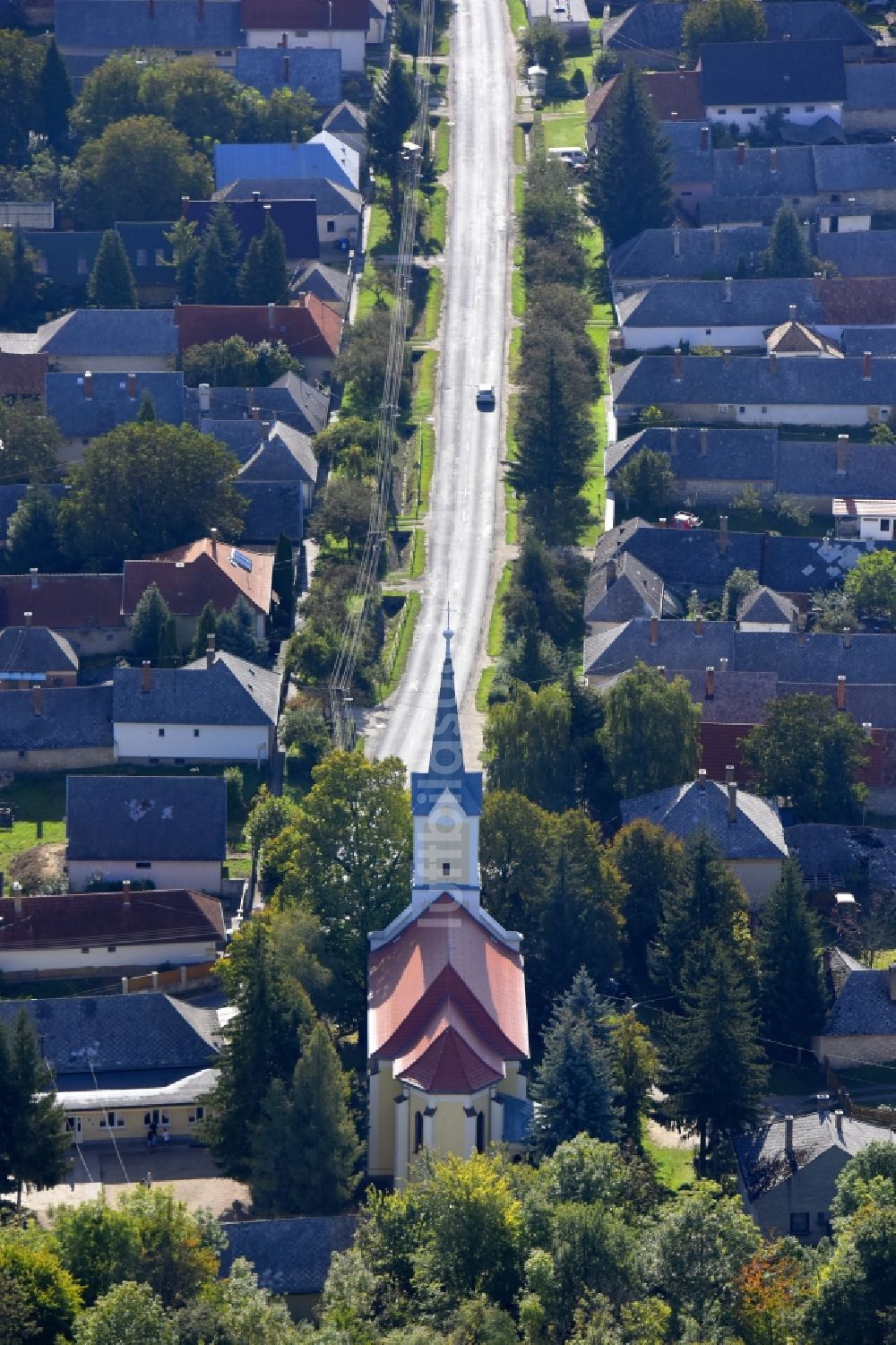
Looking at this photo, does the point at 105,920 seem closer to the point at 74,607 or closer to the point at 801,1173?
the point at 74,607

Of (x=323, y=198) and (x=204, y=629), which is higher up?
(x=323, y=198)

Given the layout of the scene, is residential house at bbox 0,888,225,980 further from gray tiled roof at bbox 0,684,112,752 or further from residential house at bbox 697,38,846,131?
residential house at bbox 697,38,846,131

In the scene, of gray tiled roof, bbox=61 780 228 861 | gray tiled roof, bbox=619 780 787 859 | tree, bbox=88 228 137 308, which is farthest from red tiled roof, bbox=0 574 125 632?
tree, bbox=88 228 137 308

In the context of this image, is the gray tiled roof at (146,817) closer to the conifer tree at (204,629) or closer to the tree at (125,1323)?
the conifer tree at (204,629)

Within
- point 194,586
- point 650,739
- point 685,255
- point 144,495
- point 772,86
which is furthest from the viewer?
point 772,86

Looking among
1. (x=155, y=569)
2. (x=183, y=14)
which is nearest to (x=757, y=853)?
(x=155, y=569)

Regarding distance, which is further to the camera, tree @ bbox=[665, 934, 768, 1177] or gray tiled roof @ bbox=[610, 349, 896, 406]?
gray tiled roof @ bbox=[610, 349, 896, 406]

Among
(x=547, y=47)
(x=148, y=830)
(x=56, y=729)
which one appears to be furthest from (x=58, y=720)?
(x=547, y=47)

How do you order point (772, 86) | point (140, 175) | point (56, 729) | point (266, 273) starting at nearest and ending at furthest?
point (56, 729), point (266, 273), point (140, 175), point (772, 86)
